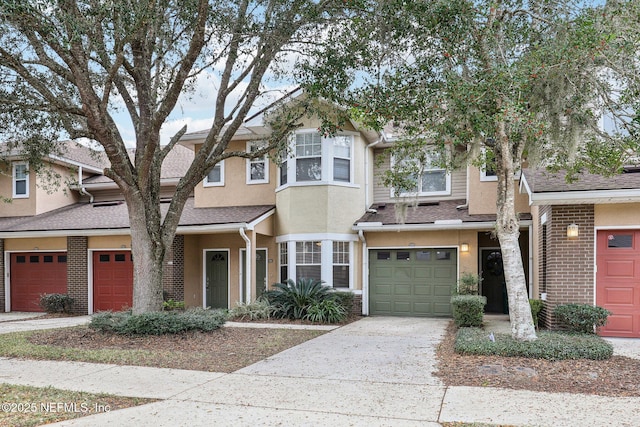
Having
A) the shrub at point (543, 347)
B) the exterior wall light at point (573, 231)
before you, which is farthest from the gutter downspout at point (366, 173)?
the shrub at point (543, 347)

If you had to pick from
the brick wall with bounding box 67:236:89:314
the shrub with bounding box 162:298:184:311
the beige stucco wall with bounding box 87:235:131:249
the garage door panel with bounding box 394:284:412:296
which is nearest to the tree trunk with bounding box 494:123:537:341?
the garage door panel with bounding box 394:284:412:296

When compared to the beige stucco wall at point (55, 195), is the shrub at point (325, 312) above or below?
below

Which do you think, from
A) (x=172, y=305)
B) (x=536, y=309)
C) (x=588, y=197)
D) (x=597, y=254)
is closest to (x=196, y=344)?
(x=172, y=305)

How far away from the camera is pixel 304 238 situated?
1470cm

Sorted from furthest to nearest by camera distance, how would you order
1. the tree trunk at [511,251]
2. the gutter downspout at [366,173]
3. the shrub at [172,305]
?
the gutter downspout at [366,173] → the shrub at [172,305] → the tree trunk at [511,251]

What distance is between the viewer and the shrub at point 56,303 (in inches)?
654

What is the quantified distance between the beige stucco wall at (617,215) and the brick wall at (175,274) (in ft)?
37.2

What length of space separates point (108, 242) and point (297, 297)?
7.12 metres

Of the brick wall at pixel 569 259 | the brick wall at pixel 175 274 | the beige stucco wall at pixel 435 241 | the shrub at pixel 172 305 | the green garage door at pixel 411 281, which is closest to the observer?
the brick wall at pixel 569 259

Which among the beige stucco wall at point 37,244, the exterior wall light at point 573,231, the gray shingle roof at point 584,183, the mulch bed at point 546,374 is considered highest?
the gray shingle roof at point 584,183

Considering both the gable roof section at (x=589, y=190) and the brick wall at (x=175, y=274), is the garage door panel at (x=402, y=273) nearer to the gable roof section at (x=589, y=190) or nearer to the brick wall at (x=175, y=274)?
the gable roof section at (x=589, y=190)

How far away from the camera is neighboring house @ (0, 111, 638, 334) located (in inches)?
572

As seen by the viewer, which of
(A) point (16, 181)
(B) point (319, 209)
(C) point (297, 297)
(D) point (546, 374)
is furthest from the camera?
(A) point (16, 181)

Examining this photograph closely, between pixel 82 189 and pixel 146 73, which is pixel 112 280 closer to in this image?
pixel 82 189
